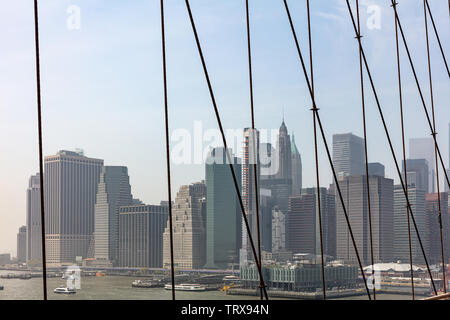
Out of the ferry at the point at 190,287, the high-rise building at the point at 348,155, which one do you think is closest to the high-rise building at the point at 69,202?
the ferry at the point at 190,287

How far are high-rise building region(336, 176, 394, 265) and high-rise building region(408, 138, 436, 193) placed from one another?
2.85m

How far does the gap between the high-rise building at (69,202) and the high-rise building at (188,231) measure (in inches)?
291

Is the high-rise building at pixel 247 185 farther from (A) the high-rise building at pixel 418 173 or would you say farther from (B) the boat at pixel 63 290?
(B) the boat at pixel 63 290

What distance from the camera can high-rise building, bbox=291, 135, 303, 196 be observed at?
4662 centimetres

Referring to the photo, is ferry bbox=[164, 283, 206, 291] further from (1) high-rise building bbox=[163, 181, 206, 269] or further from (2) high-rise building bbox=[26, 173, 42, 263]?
(2) high-rise building bbox=[26, 173, 42, 263]

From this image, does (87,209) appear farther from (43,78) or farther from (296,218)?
(296,218)

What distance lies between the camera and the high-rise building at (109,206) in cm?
4847

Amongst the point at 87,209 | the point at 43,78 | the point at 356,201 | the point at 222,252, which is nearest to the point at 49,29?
the point at 43,78

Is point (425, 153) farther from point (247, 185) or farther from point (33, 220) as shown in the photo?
point (33, 220)

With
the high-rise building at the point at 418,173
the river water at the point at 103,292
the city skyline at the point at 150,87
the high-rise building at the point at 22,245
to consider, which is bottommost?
the river water at the point at 103,292

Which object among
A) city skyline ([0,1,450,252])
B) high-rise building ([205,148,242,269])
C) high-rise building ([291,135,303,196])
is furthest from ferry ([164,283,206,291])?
high-rise building ([291,135,303,196])

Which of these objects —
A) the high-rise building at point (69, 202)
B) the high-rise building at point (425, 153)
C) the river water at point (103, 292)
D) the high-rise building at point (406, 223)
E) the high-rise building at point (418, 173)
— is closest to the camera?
the river water at point (103, 292)

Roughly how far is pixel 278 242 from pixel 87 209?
17063mm

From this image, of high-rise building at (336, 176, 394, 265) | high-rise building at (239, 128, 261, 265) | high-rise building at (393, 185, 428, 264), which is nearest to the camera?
high-rise building at (239, 128, 261, 265)
